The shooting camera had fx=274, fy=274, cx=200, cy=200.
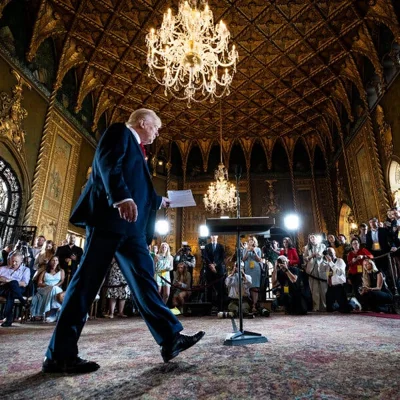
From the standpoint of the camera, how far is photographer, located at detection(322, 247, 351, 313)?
18.1 feet

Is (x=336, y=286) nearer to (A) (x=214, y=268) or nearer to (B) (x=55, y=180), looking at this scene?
(A) (x=214, y=268)

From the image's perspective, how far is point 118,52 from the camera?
10.9 metres

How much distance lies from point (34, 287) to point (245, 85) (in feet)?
37.5

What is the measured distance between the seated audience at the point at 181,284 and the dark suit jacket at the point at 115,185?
516 centimetres

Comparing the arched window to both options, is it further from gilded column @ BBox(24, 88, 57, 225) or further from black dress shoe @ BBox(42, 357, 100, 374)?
black dress shoe @ BBox(42, 357, 100, 374)

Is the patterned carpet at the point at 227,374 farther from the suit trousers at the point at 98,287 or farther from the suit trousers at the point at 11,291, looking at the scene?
the suit trousers at the point at 11,291

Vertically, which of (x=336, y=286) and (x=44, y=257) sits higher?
(x=44, y=257)

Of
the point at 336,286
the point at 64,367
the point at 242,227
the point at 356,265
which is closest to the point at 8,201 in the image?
the point at 242,227

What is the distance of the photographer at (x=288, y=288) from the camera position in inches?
211

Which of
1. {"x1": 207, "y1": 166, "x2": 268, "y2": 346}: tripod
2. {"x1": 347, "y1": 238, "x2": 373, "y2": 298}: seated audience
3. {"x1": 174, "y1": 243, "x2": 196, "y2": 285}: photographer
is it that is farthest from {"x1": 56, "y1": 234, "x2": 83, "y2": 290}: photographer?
{"x1": 347, "y1": 238, "x2": 373, "y2": 298}: seated audience

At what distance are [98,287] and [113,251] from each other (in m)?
0.21

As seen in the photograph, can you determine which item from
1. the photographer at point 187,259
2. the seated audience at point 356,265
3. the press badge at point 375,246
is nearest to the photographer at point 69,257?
the photographer at point 187,259

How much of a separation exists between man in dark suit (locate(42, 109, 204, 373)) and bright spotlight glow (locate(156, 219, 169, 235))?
13.1 meters

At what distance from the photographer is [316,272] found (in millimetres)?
6246
